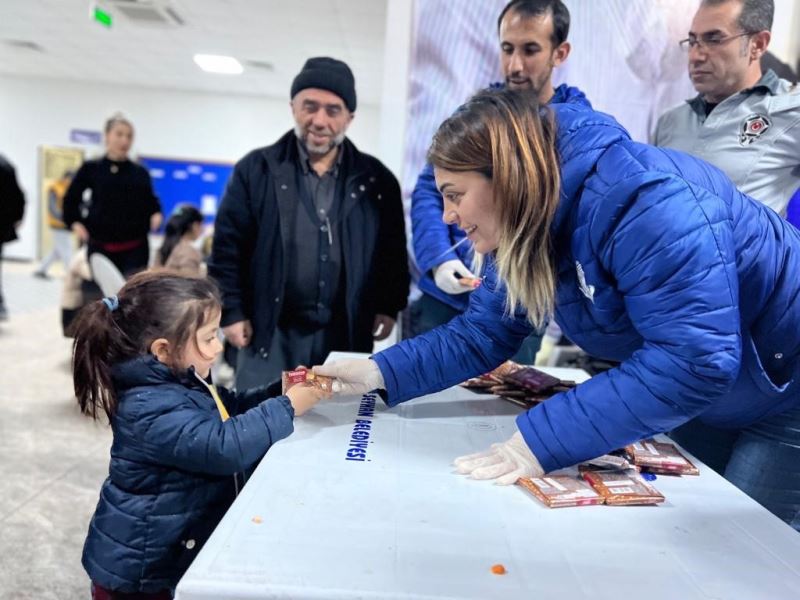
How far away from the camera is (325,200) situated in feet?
7.04

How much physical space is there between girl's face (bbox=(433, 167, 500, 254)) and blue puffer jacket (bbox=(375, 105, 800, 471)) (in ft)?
0.37

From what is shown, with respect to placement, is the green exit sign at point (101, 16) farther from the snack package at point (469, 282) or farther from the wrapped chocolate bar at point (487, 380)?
the wrapped chocolate bar at point (487, 380)

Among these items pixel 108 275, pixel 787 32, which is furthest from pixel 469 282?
pixel 787 32

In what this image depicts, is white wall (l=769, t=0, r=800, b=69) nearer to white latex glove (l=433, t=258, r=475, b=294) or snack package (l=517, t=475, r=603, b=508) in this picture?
white latex glove (l=433, t=258, r=475, b=294)

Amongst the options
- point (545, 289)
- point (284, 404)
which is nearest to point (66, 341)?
point (284, 404)

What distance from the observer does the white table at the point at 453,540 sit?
28.3 inches

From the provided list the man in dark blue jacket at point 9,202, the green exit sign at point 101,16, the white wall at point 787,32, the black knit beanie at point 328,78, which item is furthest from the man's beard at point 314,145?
the green exit sign at point 101,16

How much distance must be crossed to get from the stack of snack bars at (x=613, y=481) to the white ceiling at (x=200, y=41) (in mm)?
4862

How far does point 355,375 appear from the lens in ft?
4.46

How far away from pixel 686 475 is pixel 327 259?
1.31 meters

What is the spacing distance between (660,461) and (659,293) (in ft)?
1.26

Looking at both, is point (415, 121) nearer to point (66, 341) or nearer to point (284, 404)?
point (284, 404)

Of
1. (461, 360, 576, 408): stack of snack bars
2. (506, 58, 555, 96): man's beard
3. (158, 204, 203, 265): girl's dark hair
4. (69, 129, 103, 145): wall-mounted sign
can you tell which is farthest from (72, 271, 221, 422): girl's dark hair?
(69, 129, 103, 145): wall-mounted sign

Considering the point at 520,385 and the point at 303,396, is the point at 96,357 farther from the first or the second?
the point at 520,385
